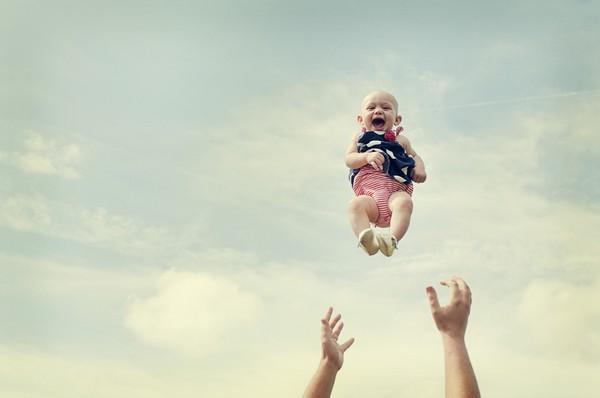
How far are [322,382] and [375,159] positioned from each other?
3897 millimetres

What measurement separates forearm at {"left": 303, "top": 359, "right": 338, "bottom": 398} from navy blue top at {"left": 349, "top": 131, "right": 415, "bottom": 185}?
12.4 feet

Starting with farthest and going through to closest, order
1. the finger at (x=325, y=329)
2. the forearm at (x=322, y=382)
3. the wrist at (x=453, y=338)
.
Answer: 1. the finger at (x=325, y=329)
2. the forearm at (x=322, y=382)
3. the wrist at (x=453, y=338)

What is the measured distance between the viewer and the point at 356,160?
9320mm

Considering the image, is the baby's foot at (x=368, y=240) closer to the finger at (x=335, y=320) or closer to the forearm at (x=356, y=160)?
the forearm at (x=356, y=160)

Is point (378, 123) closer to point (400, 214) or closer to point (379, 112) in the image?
point (379, 112)

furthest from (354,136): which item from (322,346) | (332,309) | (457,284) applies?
(457,284)

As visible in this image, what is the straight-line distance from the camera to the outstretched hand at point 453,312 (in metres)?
4.66

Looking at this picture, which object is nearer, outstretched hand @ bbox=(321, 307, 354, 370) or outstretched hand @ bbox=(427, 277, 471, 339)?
outstretched hand @ bbox=(427, 277, 471, 339)

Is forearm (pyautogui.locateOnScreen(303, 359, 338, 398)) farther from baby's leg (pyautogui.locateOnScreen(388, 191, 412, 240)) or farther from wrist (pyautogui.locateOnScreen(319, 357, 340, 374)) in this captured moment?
baby's leg (pyautogui.locateOnScreen(388, 191, 412, 240))

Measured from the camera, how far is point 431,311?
4.73 metres

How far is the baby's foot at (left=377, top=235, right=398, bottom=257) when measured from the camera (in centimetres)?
846

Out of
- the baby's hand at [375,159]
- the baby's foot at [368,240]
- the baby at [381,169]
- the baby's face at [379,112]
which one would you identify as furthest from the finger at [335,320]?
the baby's face at [379,112]

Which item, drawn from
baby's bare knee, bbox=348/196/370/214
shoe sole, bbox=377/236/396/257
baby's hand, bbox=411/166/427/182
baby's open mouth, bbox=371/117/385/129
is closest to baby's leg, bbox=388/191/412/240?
shoe sole, bbox=377/236/396/257

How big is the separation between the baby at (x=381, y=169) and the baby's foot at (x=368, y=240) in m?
0.13
